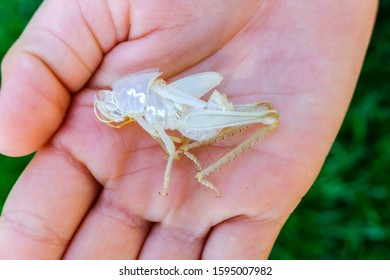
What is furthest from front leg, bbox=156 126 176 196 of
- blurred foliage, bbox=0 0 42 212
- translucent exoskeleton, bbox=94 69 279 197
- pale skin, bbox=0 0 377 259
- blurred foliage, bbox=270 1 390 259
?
blurred foliage, bbox=0 0 42 212

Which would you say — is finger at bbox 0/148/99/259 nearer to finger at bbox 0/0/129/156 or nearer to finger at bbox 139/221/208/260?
finger at bbox 0/0/129/156

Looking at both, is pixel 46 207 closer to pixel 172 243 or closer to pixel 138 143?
pixel 138 143

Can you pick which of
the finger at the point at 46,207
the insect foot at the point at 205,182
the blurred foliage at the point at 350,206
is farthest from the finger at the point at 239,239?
the blurred foliage at the point at 350,206

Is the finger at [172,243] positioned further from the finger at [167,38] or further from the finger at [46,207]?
the finger at [167,38]

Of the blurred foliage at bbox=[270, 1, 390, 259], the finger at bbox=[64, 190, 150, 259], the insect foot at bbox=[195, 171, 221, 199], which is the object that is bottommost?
the blurred foliage at bbox=[270, 1, 390, 259]

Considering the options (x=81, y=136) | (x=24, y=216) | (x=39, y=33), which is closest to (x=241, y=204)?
(x=81, y=136)
